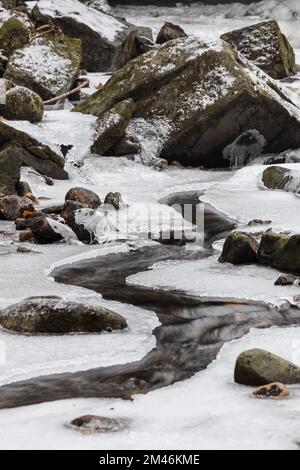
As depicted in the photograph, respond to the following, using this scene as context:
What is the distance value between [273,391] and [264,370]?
178 millimetres

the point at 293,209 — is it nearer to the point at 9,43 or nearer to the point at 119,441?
the point at 119,441

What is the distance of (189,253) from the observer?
292 inches

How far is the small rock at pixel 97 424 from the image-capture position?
3.16 m

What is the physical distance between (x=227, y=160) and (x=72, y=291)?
723 centimetres

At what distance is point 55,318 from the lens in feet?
15.2

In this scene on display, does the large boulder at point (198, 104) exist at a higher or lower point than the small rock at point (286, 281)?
higher

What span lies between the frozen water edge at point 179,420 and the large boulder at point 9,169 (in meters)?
5.44

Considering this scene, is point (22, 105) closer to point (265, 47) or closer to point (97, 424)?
point (265, 47)

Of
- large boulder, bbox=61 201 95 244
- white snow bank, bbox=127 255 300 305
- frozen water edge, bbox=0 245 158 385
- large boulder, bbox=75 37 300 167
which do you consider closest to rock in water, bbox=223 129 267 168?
large boulder, bbox=75 37 300 167

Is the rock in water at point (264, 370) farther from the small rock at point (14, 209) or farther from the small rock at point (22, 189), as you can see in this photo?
the small rock at point (22, 189)

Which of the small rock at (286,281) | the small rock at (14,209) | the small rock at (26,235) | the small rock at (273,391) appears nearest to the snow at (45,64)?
the small rock at (14,209)

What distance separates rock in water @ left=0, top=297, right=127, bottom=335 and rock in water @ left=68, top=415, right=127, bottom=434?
1401mm

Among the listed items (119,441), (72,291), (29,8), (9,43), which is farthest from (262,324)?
(29,8)

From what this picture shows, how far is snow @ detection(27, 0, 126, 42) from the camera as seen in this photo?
1727 cm
